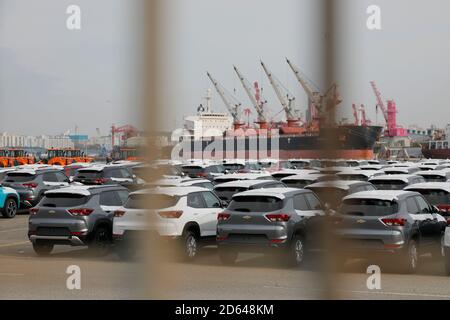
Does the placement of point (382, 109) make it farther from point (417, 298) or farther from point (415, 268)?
point (415, 268)

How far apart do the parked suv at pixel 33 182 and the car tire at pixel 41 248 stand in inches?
373

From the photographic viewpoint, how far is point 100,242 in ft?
46.2

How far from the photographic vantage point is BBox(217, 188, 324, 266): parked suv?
1226cm

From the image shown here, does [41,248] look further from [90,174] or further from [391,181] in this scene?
[90,174]

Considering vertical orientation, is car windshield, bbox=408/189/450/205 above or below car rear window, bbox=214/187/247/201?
above

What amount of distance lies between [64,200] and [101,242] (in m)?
1.32

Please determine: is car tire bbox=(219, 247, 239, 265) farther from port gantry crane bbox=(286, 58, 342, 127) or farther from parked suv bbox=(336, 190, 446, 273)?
port gantry crane bbox=(286, 58, 342, 127)

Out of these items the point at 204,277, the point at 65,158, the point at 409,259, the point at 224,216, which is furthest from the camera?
the point at 65,158

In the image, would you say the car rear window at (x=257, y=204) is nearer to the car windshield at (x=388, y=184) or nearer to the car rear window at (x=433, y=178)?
the car windshield at (x=388, y=184)

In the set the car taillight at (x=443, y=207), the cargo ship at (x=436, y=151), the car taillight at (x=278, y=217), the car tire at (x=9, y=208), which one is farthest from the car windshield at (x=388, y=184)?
the cargo ship at (x=436, y=151)

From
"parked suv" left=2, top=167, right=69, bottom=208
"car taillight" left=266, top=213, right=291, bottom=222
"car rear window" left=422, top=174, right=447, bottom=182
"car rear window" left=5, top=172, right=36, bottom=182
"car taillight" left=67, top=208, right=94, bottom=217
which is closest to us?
"car taillight" left=266, top=213, right=291, bottom=222

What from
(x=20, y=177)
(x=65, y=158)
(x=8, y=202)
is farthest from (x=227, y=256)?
(x=65, y=158)

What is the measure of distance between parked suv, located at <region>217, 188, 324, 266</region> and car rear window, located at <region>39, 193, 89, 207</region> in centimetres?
347

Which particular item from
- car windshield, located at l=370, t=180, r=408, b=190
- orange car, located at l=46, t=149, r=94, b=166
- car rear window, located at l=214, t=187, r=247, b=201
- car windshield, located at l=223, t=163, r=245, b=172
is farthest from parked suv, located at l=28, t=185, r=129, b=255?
orange car, located at l=46, t=149, r=94, b=166
